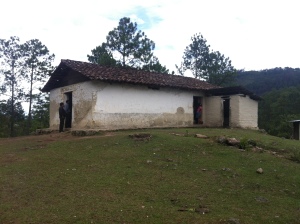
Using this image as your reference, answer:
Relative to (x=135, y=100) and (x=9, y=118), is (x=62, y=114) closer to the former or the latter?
(x=135, y=100)

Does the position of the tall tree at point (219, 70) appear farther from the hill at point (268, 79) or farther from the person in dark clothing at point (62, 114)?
the person in dark clothing at point (62, 114)

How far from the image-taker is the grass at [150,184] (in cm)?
587

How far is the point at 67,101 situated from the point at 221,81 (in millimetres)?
23483

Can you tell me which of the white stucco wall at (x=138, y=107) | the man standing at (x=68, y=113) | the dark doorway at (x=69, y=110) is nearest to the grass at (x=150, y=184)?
the white stucco wall at (x=138, y=107)

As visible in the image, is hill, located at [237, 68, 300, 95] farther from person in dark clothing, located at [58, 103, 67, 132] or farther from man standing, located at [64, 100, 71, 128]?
person in dark clothing, located at [58, 103, 67, 132]

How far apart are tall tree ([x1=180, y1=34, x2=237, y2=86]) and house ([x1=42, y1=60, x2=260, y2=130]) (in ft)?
53.1

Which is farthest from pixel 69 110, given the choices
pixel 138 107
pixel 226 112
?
pixel 226 112

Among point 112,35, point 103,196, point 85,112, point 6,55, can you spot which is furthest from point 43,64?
point 103,196

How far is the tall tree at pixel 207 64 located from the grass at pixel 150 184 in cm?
2635

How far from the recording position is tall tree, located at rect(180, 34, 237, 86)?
37.6m

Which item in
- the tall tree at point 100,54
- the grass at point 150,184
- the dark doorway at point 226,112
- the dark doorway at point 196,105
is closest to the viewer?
the grass at point 150,184

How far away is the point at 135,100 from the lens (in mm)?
18141

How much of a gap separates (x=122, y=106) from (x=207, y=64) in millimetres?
22595

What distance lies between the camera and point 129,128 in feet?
58.0
